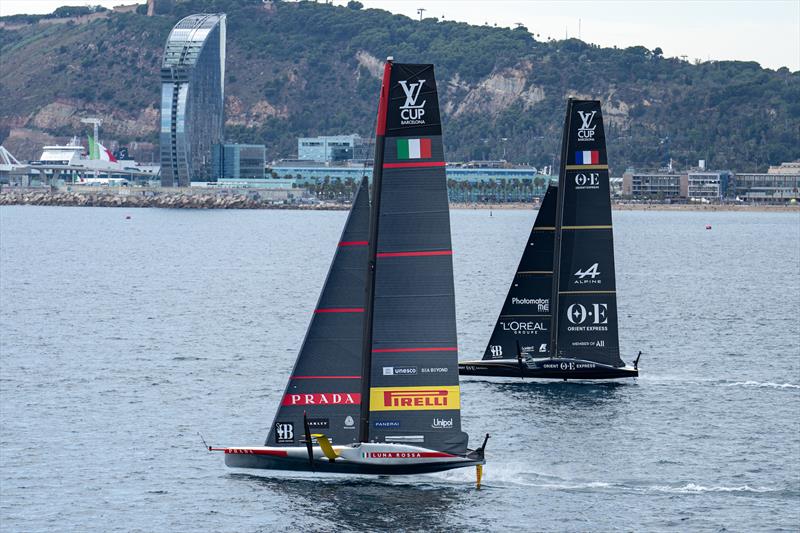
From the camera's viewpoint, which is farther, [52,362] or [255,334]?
[255,334]

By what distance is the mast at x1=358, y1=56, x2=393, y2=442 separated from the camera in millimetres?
27797

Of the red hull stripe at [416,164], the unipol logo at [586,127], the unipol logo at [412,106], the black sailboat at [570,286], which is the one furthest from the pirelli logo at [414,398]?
the unipol logo at [586,127]

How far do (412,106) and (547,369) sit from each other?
56.8 feet

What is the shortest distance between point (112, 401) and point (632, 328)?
29.3 metres

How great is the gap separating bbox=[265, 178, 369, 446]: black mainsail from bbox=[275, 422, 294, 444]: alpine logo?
2 cm

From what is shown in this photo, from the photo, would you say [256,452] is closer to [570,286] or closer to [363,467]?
[363,467]

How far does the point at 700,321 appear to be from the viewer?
227ft

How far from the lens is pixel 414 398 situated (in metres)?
28.8

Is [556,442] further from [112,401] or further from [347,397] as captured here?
[112,401]

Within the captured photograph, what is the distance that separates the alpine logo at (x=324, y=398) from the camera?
1151 inches

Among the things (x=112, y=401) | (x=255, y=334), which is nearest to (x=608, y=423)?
(x=112, y=401)

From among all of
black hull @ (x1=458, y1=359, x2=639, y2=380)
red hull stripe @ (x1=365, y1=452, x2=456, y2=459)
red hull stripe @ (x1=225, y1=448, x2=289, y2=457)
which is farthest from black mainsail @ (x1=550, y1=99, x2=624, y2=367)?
A: red hull stripe @ (x1=225, y1=448, x2=289, y2=457)

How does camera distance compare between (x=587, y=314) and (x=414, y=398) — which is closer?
(x=414, y=398)

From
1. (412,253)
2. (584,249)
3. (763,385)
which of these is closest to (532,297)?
(584,249)
